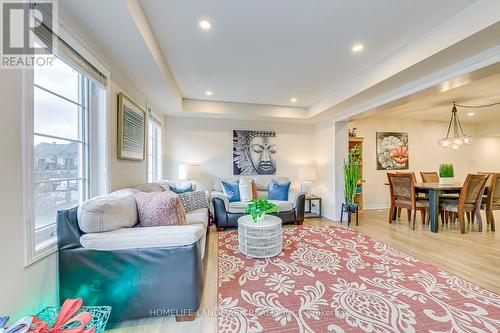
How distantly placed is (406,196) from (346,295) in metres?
3.13

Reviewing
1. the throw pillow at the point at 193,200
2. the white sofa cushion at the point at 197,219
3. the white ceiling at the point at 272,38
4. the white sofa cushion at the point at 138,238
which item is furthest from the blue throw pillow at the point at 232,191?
the white sofa cushion at the point at 138,238

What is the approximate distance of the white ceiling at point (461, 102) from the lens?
3.54 m

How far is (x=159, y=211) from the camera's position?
1908mm

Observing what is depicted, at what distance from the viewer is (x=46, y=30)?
1384 mm

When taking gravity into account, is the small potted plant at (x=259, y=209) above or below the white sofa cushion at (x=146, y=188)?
below

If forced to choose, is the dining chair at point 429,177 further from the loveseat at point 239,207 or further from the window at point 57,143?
the window at point 57,143

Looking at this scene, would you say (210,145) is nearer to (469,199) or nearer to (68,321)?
(68,321)

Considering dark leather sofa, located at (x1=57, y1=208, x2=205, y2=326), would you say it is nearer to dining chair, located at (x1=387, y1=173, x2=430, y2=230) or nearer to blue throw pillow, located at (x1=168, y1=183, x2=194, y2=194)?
blue throw pillow, located at (x1=168, y1=183, x2=194, y2=194)

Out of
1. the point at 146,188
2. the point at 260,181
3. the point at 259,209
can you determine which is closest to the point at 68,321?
the point at 146,188

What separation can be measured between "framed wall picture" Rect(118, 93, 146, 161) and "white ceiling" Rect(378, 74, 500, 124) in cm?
441

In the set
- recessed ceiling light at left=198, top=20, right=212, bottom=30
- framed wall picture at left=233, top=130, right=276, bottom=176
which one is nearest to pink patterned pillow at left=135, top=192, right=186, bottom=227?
recessed ceiling light at left=198, top=20, right=212, bottom=30

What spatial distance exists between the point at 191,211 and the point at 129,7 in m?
2.43

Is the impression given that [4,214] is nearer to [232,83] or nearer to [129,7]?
[129,7]

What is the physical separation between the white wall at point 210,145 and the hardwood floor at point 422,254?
1.45 m
